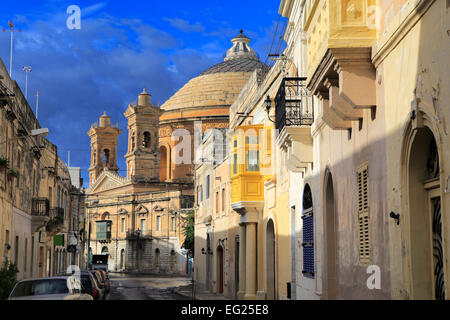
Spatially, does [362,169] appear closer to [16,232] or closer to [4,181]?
[4,181]

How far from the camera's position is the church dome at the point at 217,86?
77312mm

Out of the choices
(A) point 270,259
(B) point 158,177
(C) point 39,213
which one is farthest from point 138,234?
(A) point 270,259

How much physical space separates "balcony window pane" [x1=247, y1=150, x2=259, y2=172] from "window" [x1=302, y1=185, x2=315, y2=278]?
8.35m

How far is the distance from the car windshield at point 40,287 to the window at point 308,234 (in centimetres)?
564

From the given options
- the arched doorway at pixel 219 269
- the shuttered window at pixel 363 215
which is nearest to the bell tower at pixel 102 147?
the arched doorway at pixel 219 269

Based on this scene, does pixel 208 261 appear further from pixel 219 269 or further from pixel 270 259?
pixel 270 259

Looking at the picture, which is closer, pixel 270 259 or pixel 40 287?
pixel 40 287

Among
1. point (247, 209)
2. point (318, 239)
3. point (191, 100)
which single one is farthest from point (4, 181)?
→ point (191, 100)

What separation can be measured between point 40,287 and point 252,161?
1241cm

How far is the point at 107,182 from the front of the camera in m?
83.2

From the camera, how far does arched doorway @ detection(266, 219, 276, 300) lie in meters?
23.8

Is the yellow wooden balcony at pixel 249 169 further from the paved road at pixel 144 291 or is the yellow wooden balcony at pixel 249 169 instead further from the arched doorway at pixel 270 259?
the paved road at pixel 144 291

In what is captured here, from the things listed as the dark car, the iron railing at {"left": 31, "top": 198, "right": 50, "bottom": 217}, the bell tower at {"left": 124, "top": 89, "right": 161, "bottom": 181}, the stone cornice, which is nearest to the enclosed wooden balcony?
the iron railing at {"left": 31, "top": 198, "right": 50, "bottom": 217}

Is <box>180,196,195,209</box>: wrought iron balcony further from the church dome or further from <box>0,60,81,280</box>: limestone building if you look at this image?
<box>0,60,81,280</box>: limestone building
